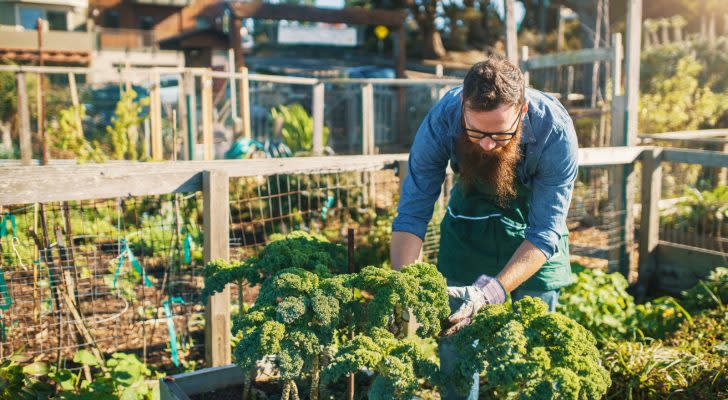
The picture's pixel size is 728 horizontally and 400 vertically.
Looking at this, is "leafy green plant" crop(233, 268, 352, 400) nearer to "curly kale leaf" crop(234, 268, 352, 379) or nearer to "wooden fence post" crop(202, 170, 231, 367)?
"curly kale leaf" crop(234, 268, 352, 379)

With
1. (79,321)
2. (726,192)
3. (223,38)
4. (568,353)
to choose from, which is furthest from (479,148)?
(223,38)

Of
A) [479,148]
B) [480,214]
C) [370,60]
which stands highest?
[370,60]

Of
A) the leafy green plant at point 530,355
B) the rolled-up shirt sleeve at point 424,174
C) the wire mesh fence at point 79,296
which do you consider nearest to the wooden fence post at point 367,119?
the wire mesh fence at point 79,296

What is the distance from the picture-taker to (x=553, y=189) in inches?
101

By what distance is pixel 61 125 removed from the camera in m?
8.10

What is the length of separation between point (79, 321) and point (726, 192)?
4919 millimetres

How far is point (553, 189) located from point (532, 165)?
0.40ft

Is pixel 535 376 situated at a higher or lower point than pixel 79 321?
higher

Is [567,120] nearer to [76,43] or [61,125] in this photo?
[61,125]

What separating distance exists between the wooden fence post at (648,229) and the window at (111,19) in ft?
117

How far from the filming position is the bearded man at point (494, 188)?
2.29 meters

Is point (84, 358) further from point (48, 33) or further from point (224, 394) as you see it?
point (48, 33)

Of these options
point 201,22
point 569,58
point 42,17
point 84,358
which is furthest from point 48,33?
point 84,358

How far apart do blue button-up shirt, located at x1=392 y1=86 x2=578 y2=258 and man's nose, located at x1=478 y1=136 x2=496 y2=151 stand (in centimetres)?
22
